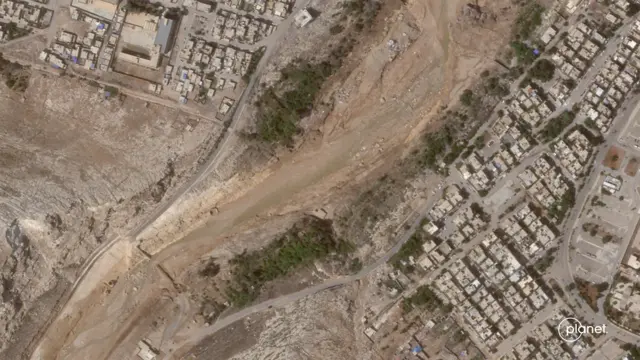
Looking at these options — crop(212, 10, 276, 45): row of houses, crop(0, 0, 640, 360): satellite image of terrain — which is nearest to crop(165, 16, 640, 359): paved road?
crop(0, 0, 640, 360): satellite image of terrain

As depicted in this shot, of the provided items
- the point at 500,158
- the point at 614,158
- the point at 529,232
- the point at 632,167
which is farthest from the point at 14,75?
the point at 632,167

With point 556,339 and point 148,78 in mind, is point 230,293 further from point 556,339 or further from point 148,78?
point 556,339

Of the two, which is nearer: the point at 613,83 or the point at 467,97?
the point at 613,83

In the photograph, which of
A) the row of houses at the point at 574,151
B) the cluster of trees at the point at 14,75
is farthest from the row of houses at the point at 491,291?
the cluster of trees at the point at 14,75

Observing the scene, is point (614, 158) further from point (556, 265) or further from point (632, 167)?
point (556, 265)

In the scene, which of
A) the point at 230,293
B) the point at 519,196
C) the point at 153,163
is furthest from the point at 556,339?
the point at 153,163

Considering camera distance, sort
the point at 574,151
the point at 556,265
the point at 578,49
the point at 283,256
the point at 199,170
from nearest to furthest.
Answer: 1. the point at 574,151
2. the point at 578,49
3. the point at 556,265
4. the point at 283,256
5. the point at 199,170

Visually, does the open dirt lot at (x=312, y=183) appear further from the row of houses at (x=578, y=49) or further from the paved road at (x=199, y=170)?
the row of houses at (x=578, y=49)

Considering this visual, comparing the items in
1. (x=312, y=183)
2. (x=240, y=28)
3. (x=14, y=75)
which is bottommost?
(x=14, y=75)
